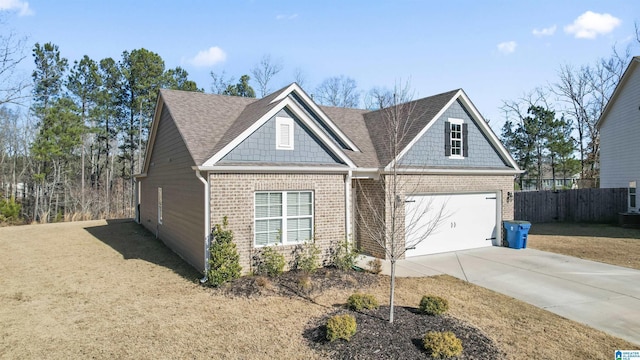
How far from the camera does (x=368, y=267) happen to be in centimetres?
1141

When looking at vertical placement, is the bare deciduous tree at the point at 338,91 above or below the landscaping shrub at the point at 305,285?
above

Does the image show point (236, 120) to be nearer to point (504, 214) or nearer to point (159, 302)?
point (159, 302)

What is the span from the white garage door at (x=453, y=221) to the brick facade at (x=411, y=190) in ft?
0.91

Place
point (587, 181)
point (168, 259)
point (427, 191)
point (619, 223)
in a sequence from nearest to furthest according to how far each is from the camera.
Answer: point (168, 259), point (427, 191), point (619, 223), point (587, 181)

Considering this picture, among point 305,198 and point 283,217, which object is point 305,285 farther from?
point 305,198

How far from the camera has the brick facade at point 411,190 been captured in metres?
12.8

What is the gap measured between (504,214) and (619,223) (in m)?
10.7

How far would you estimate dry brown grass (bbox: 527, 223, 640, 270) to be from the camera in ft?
43.0

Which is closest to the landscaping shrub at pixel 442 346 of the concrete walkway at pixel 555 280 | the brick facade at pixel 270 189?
the concrete walkway at pixel 555 280

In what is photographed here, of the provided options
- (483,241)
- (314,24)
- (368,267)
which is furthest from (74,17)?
(483,241)

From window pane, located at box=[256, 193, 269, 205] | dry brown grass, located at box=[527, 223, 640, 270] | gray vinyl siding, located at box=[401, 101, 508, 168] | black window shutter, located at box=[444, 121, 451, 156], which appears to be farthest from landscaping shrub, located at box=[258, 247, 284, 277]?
dry brown grass, located at box=[527, 223, 640, 270]

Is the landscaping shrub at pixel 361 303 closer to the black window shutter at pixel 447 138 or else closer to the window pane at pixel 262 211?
the window pane at pixel 262 211

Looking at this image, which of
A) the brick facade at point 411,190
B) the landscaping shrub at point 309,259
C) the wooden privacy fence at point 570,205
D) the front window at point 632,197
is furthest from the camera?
the wooden privacy fence at point 570,205

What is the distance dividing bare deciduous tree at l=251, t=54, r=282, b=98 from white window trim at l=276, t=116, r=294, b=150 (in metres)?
27.6
